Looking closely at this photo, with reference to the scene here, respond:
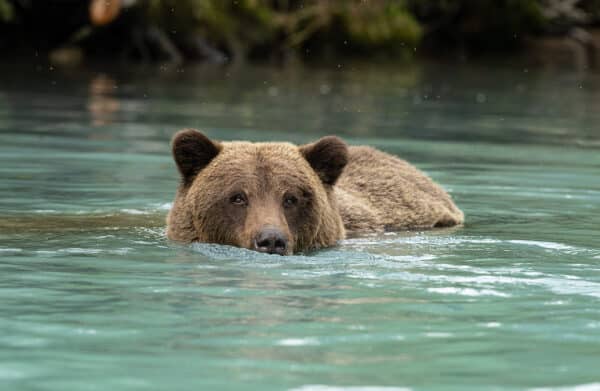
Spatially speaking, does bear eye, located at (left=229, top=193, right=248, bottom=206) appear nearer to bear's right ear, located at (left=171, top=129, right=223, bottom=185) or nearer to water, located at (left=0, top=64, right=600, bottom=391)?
water, located at (left=0, top=64, right=600, bottom=391)

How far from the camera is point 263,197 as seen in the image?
9.19 metres

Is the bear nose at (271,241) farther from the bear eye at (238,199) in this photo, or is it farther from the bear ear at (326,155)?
the bear ear at (326,155)

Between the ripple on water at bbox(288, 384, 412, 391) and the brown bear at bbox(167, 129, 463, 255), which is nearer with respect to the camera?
the ripple on water at bbox(288, 384, 412, 391)

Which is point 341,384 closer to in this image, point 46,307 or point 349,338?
Result: point 349,338

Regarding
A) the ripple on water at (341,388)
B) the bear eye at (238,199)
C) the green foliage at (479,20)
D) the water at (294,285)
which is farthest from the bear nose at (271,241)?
the green foliage at (479,20)

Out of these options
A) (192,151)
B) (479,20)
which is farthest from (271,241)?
(479,20)

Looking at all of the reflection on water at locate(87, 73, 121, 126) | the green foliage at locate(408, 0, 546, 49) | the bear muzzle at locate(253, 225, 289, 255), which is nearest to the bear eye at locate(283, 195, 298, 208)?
the bear muzzle at locate(253, 225, 289, 255)

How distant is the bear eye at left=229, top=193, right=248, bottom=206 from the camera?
9.23 meters

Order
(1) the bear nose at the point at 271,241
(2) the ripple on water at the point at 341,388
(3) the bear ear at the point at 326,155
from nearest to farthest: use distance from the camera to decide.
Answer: (2) the ripple on water at the point at 341,388, (1) the bear nose at the point at 271,241, (3) the bear ear at the point at 326,155

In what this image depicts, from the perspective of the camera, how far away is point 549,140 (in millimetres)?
18875

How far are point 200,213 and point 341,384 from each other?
410 cm

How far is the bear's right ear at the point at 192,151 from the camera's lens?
9688mm

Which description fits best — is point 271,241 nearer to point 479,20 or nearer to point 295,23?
point 295,23

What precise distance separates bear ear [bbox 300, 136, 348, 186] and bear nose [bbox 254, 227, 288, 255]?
4.38 ft
